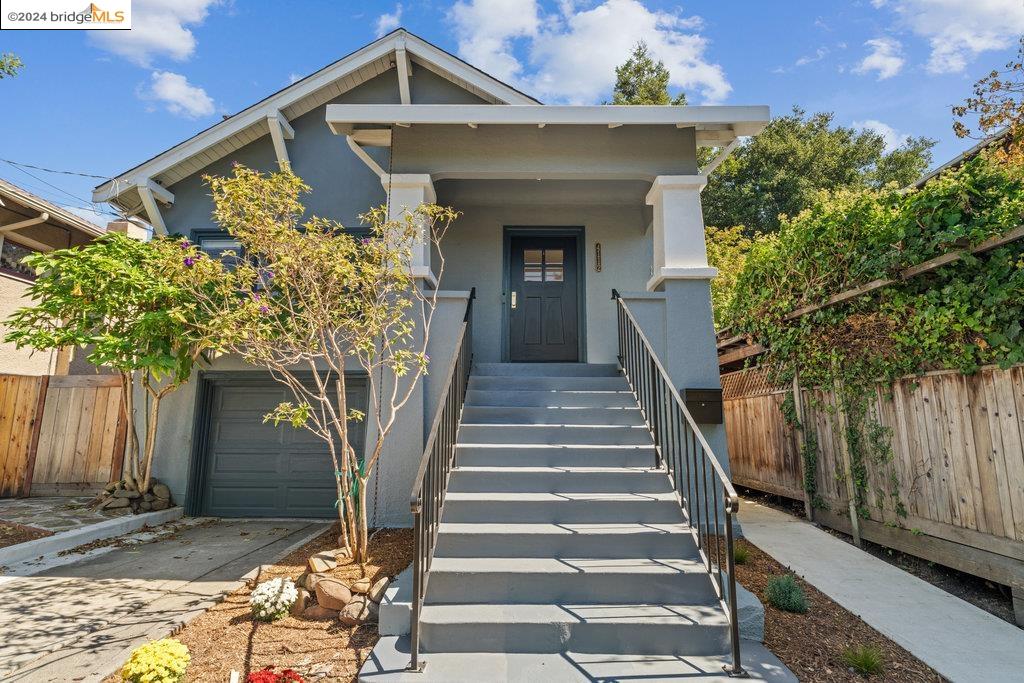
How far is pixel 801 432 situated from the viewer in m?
5.70

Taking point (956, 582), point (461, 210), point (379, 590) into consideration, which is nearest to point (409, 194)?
point (461, 210)

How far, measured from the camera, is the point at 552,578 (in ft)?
10.4

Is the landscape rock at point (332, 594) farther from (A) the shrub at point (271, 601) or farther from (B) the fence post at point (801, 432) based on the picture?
(B) the fence post at point (801, 432)

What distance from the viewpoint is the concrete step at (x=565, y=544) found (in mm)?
3465

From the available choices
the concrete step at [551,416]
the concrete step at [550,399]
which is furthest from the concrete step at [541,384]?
the concrete step at [551,416]

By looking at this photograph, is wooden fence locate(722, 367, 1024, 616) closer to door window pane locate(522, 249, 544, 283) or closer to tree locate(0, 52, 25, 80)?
door window pane locate(522, 249, 544, 283)

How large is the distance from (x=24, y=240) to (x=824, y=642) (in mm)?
12180

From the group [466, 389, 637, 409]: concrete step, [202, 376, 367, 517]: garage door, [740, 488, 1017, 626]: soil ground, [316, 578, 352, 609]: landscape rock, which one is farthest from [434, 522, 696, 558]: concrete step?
[202, 376, 367, 517]: garage door

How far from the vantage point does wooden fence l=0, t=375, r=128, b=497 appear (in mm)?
7043

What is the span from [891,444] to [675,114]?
12.3 feet

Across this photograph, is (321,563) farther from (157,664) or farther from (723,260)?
(723,260)

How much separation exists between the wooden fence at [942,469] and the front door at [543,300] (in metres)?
2.96

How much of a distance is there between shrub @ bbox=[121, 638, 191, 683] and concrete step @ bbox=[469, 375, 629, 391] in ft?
10.8

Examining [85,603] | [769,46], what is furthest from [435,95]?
[85,603]
